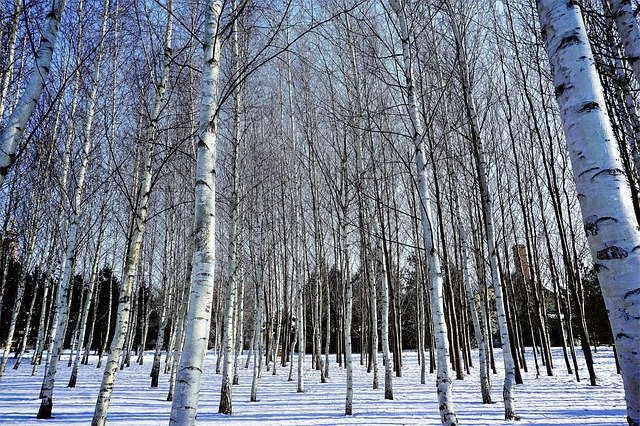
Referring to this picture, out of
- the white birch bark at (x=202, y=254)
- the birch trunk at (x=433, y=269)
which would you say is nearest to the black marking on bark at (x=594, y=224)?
the white birch bark at (x=202, y=254)

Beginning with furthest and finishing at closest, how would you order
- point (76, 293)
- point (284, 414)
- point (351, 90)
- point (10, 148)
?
1. point (76, 293)
2. point (351, 90)
3. point (284, 414)
4. point (10, 148)

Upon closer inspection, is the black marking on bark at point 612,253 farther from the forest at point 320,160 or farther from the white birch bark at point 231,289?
the white birch bark at point 231,289

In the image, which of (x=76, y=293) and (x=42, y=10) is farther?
(x=76, y=293)

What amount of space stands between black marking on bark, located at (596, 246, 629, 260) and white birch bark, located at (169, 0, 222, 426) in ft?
7.68

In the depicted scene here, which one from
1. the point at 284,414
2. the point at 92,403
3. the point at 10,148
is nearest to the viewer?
the point at 10,148

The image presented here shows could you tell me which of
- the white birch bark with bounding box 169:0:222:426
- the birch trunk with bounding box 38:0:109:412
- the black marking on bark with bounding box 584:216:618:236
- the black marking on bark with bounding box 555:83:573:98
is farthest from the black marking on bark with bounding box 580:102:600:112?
the birch trunk with bounding box 38:0:109:412

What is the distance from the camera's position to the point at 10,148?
2951 mm

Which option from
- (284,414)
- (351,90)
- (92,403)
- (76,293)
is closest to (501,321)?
Answer: (284,414)

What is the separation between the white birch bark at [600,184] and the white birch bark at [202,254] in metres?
2.34

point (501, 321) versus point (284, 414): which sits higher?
point (501, 321)

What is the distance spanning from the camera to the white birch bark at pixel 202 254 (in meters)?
2.59

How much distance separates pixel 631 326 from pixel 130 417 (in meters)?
6.73

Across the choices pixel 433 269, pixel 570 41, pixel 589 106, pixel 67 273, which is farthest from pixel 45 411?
pixel 570 41

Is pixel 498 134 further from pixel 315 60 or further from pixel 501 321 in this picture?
pixel 501 321
